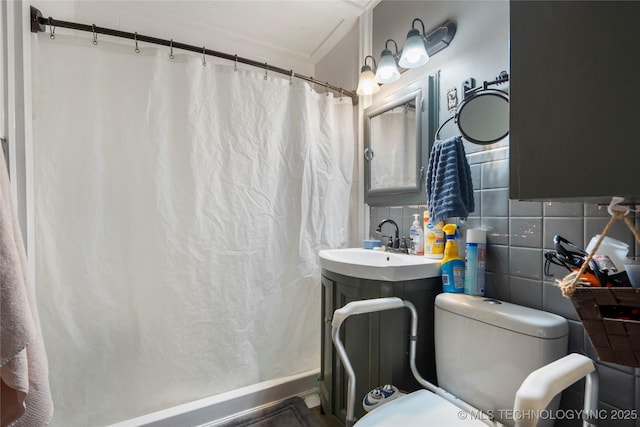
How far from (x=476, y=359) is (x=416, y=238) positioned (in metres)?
0.55

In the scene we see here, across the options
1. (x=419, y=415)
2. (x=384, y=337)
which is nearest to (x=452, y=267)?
(x=384, y=337)

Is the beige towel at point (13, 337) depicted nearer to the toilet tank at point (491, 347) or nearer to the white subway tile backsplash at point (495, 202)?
the toilet tank at point (491, 347)

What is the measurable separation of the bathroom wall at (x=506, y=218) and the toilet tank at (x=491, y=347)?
0.09 meters

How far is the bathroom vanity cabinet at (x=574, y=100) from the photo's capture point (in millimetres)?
416

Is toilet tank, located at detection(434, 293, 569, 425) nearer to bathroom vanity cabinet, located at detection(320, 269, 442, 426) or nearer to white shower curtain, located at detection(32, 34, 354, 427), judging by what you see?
bathroom vanity cabinet, located at detection(320, 269, 442, 426)

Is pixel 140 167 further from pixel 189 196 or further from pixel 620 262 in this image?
pixel 620 262

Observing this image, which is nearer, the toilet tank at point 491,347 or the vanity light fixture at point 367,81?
the toilet tank at point 491,347

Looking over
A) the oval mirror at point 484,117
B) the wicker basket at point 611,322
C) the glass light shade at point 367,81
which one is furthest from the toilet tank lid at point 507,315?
the glass light shade at point 367,81

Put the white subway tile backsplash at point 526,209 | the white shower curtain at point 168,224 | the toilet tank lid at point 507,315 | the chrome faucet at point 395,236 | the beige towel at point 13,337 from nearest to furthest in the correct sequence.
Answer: the beige towel at point 13,337, the toilet tank lid at point 507,315, the white subway tile backsplash at point 526,209, the white shower curtain at point 168,224, the chrome faucet at point 395,236

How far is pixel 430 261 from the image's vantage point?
1091 mm

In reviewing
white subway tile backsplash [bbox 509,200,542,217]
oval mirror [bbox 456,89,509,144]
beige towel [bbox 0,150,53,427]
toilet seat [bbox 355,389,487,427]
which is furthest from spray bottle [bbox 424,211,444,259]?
beige towel [bbox 0,150,53,427]

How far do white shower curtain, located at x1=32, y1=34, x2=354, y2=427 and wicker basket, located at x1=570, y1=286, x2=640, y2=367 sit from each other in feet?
4.06

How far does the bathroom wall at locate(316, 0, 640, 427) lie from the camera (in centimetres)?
76

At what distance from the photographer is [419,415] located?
0.78 m
